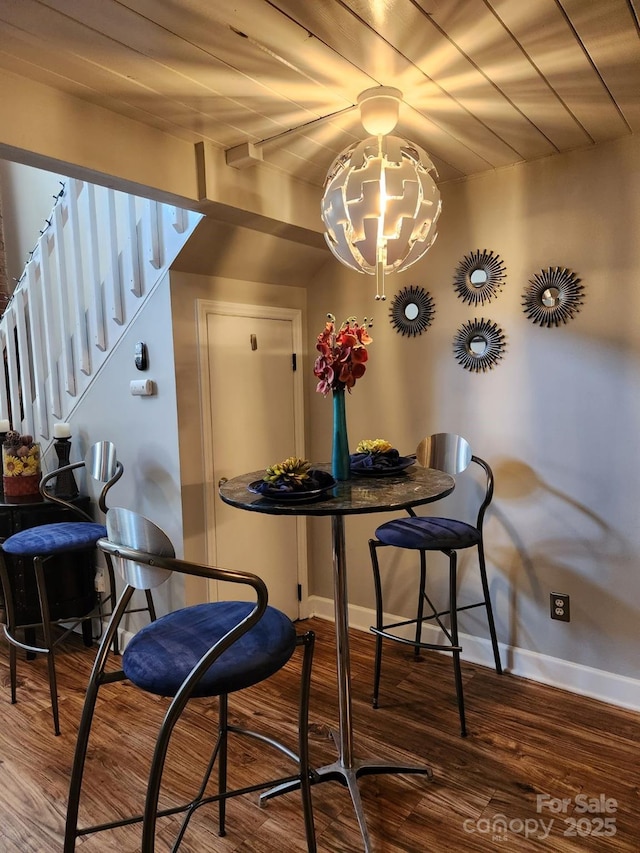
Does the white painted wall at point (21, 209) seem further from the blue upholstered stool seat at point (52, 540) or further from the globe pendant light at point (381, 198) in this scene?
the globe pendant light at point (381, 198)

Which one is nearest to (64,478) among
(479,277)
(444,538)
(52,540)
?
(52,540)

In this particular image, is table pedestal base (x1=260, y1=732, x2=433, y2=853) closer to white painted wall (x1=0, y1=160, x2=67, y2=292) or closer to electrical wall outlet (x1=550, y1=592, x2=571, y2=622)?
electrical wall outlet (x1=550, y1=592, x2=571, y2=622)

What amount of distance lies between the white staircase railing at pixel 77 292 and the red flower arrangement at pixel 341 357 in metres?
0.92

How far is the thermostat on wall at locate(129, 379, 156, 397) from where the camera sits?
263 cm

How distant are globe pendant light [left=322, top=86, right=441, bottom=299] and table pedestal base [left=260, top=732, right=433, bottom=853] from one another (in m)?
1.64

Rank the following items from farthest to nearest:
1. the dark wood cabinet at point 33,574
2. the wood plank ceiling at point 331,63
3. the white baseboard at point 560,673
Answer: the dark wood cabinet at point 33,574
the white baseboard at point 560,673
the wood plank ceiling at point 331,63

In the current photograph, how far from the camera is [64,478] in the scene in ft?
9.79

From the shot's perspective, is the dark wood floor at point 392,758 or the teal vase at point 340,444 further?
the teal vase at point 340,444

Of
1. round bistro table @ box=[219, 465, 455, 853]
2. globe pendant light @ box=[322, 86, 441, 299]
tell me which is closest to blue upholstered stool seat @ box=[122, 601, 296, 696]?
round bistro table @ box=[219, 465, 455, 853]

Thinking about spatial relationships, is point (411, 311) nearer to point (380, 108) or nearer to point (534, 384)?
point (534, 384)

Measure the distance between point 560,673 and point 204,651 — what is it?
1.88 m

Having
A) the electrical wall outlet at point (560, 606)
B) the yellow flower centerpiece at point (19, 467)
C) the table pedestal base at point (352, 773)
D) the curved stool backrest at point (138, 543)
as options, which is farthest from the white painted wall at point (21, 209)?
the electrical wall outlet at point (560, 606)

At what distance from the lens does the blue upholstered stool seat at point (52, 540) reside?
238cm

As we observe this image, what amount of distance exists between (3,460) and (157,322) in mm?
1228
